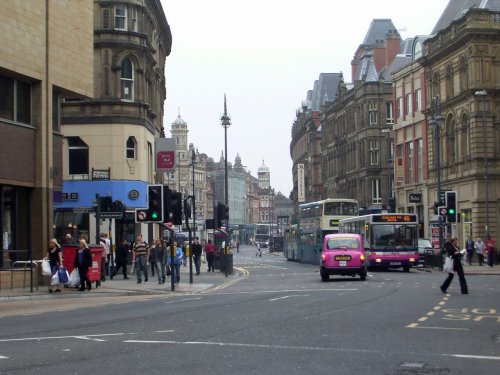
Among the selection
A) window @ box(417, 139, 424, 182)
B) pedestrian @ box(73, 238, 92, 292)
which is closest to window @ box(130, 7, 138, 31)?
pedestrian @ box(73, 238, 92, 292)

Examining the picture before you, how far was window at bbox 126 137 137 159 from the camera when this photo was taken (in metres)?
50.4

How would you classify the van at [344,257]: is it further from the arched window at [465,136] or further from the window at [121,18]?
the arched window at [465,136]

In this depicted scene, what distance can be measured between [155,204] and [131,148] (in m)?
20.5

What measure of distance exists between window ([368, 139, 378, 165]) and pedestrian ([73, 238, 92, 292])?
5898 cm

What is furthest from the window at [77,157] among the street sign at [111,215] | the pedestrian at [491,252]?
the pedestrian at [491,252]

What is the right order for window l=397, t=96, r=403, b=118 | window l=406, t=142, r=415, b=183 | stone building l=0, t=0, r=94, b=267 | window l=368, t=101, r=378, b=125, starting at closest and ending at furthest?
stone building l=0, t=0, r=94, b=267 → window l=406, t=142, r=415, b=183 → window l=397, t=96, r=403, b=118 → window l=368, t=101, r=378, b=125

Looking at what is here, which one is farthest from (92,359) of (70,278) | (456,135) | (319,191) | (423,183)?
(319,191)

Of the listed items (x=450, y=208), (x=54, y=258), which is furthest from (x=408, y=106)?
(x=54, y=258)

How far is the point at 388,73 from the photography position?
87750mm

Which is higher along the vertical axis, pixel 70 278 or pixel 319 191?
pixel 319 191

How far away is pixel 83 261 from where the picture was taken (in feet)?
97.6

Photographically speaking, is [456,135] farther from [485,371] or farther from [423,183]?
[485,371]

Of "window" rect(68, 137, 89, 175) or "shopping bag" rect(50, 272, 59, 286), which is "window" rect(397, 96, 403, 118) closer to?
"window" rect(68, 137, 89, 175)

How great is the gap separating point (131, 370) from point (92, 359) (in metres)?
1.21
